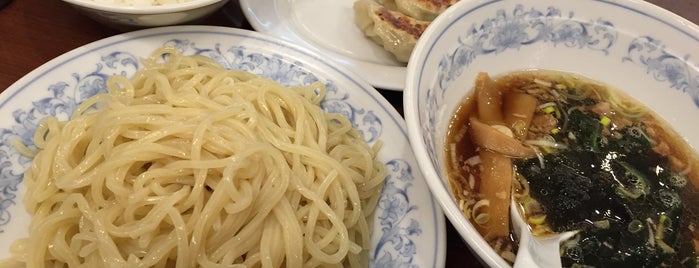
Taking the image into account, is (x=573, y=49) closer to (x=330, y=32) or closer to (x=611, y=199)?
(x=611, y=199)

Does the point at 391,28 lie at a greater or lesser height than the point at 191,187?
greater

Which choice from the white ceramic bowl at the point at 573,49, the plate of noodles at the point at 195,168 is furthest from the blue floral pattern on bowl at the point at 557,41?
the plate of noodles at the point at 195,168

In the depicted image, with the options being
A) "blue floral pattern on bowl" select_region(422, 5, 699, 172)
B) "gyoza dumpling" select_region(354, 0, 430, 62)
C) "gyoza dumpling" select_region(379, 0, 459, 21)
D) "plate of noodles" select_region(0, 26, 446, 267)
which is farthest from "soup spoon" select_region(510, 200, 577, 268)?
"gyoza dumpling" select_region(379, 0, 459, 21)

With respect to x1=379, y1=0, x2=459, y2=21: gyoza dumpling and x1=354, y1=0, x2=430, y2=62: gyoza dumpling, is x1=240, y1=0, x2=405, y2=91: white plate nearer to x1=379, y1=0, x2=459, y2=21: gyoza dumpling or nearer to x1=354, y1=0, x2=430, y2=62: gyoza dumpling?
x1=354, y1=0, x2=430, y2=62: gyoza dumpling

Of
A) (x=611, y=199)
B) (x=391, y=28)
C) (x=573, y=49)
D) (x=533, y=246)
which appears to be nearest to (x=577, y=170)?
(x=611, y=199)

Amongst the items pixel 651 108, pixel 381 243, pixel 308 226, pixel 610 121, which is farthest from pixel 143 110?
pixel 651 108

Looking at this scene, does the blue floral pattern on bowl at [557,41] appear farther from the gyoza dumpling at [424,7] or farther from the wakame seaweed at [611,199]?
the gyoza dumpling at [424,7]
